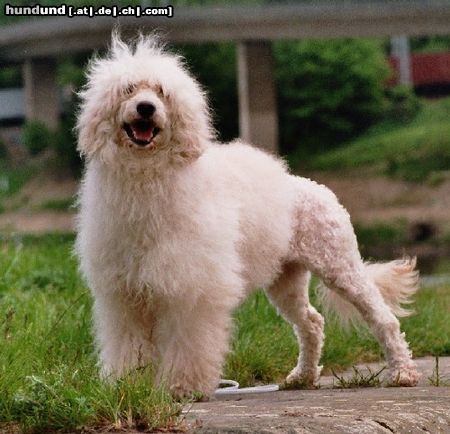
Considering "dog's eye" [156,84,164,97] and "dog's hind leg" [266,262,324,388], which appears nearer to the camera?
"dog's eye" [156,84,164,97]

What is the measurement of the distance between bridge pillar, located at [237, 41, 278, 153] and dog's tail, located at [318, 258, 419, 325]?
69.5 ft

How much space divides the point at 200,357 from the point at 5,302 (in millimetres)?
2290

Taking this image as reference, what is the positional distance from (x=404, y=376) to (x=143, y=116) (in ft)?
7.99

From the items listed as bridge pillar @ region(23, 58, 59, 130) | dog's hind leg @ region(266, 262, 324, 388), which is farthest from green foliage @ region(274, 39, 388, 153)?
dog's hind leg @ region(266, 262, 324, 388)

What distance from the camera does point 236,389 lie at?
697cm

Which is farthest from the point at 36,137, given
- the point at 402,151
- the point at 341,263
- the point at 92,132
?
the point at 92,132

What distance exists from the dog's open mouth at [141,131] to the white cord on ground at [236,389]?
61.3 inches

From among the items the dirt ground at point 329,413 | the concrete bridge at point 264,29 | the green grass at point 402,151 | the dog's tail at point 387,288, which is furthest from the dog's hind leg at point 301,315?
the green grass at point 402,151

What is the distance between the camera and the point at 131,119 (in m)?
5.98

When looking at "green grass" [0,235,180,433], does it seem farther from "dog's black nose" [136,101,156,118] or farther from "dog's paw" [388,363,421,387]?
"dog's paw" [388,363,421,387]

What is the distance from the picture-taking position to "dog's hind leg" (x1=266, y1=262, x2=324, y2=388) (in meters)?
7.60

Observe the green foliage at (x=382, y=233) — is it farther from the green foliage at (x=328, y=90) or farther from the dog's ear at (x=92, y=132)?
the dog's ear at (x=92, y=132)

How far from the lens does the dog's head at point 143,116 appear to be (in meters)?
6.02

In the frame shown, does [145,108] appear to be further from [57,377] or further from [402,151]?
[402,151]
